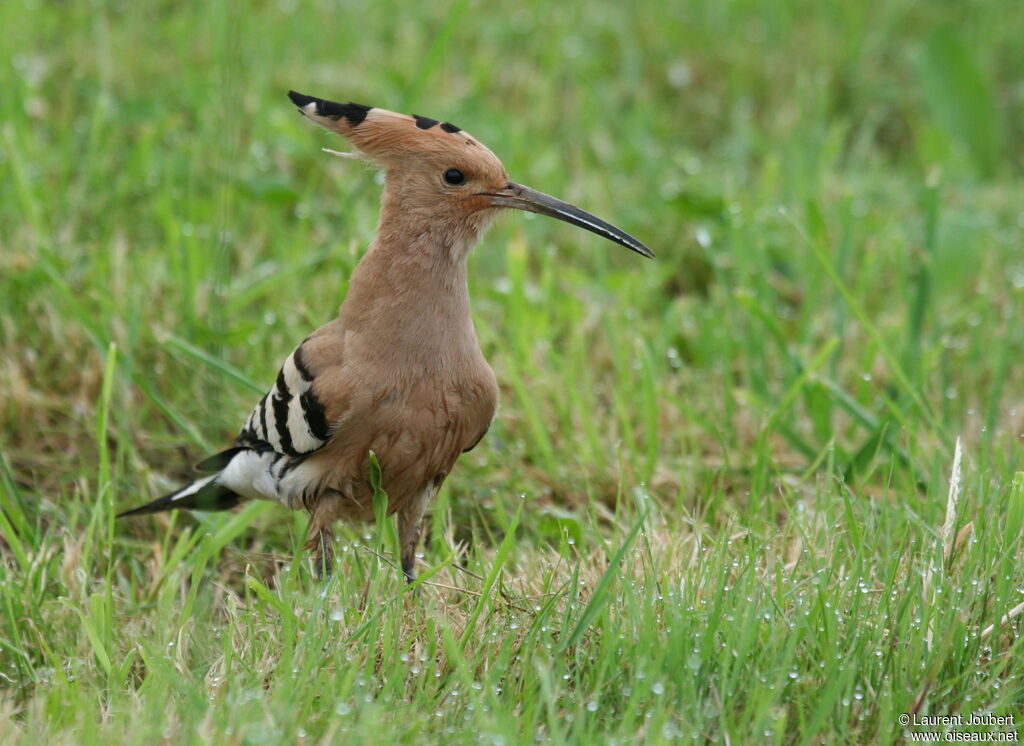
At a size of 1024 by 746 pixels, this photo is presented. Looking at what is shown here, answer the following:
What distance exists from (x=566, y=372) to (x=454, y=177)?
93 cm

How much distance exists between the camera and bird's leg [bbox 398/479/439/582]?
8.98ft

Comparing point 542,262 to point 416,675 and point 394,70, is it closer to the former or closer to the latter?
point 394,70

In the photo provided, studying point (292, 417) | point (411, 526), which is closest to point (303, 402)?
point (292, 417)

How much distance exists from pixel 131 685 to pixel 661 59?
3.80m

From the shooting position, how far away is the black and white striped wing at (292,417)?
2590 mm

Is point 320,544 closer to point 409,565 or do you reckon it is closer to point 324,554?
point 324,554

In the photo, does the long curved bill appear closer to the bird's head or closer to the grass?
the bird's head

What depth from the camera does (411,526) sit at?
277 centimetres

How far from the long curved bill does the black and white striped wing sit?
1.73 feet

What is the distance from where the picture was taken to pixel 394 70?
4.89m

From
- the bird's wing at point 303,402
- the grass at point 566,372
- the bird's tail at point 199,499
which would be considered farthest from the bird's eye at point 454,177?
the bird's tail at point 199,499

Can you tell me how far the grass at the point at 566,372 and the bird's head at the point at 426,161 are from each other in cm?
32

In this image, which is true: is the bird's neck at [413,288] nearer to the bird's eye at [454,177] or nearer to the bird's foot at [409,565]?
the bird's eye at [454,177]

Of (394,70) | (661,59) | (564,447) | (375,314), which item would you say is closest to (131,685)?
(375,314)
